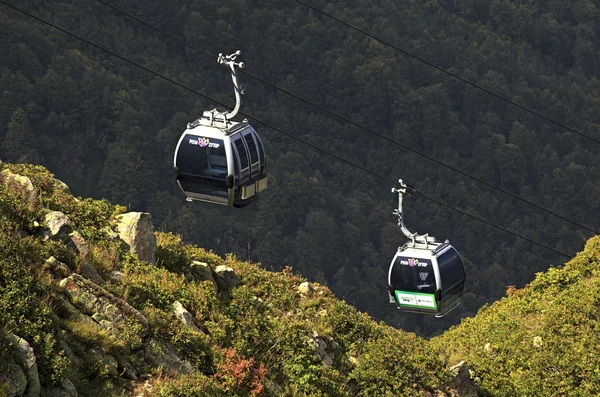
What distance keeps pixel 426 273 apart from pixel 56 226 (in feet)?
29.3

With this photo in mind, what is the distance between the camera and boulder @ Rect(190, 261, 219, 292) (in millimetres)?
19266

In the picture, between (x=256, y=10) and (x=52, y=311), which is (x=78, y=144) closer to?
(x=256, y=10)

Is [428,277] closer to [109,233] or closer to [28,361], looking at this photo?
[109,233]

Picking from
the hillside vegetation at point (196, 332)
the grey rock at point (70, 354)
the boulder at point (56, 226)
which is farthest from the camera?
the boulder at point (56, 226)

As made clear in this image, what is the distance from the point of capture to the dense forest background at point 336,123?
139 metres

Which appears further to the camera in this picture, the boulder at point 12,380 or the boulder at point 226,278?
the boulder at point 226,278

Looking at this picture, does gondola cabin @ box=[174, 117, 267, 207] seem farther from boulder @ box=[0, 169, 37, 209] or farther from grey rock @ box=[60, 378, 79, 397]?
grey rock @ box=[60, 378, 79, 397]

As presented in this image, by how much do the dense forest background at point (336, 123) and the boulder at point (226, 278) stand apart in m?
103

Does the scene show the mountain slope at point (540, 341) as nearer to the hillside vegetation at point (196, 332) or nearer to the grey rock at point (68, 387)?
the hillside vegetation at point (196, 332)

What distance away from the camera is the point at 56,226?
17.1 metres

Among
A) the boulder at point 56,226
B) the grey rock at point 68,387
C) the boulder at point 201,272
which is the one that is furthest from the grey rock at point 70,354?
the boulder at point 201,272

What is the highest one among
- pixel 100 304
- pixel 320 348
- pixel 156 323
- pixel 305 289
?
pixel 100 304

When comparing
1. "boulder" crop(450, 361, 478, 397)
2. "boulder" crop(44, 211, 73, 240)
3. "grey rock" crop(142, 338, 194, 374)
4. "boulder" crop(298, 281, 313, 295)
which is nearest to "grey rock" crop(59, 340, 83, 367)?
"grey rock" crop(142, 338, 194, 374)

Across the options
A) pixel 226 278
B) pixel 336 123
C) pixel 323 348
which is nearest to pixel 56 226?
pixel 226 278
